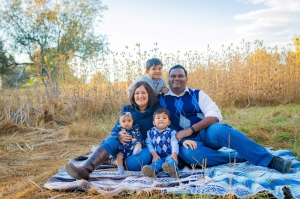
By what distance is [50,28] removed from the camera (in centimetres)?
1994

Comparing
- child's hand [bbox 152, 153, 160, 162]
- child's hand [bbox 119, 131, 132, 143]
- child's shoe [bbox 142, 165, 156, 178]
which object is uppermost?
child's hand [bbox 119, 131, 132, 143]

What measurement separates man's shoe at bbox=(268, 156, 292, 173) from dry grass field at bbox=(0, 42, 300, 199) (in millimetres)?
1058

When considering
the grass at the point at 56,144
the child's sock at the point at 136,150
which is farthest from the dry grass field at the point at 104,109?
the child's sock at the point at 136,150

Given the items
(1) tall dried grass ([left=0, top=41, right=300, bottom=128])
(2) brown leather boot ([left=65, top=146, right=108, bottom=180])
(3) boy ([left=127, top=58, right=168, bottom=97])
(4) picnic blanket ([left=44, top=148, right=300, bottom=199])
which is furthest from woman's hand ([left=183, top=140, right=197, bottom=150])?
(1) tall dried grass ([left=0, top=41, right=300, bottom=128])

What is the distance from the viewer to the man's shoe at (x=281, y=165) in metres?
2.69

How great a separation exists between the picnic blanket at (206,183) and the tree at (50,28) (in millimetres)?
17312

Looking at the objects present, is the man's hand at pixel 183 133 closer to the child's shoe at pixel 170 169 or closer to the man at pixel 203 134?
the man at pixel 203 134

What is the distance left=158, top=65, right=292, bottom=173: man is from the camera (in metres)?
2.80

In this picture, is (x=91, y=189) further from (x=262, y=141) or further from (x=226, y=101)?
(x=226, y=101)

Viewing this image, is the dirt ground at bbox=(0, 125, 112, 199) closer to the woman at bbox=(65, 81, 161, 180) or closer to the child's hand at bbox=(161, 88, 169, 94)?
the woman at bbox=(65, 81, 161, 180)

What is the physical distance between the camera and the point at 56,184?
2.70 metres

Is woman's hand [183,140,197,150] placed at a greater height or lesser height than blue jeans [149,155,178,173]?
greater

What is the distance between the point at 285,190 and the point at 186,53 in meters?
6.88

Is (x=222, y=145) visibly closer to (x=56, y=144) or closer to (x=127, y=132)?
(x=127, y=132)
